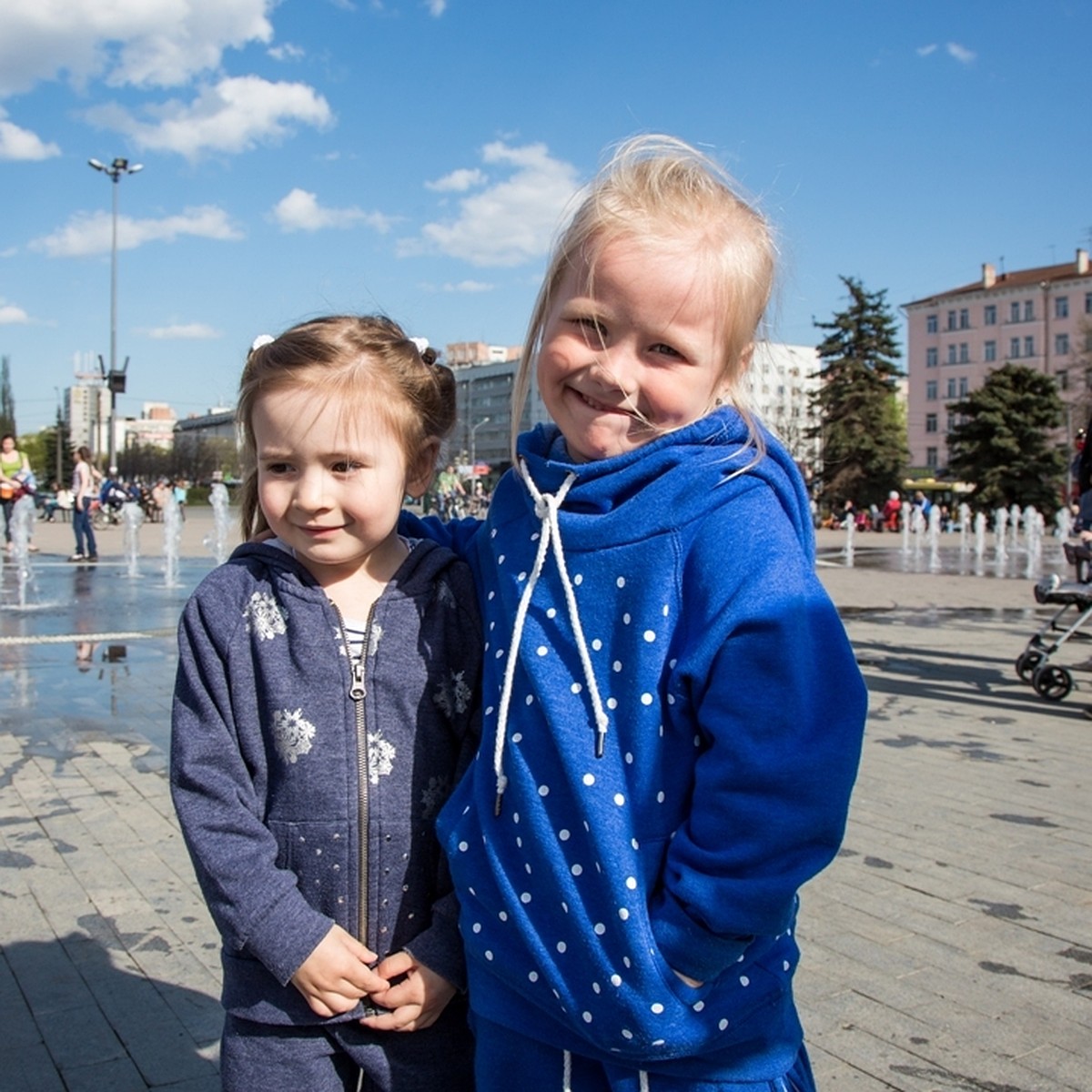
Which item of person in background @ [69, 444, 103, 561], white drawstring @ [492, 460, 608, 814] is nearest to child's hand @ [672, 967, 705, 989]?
white drawstring @ [492, 460, 608, 814]

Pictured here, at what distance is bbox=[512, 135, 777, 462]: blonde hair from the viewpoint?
142 cm

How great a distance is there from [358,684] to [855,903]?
8.88ft

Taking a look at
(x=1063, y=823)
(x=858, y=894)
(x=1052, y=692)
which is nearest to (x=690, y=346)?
(x=858, y=894)

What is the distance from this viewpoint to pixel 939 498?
63469 mm

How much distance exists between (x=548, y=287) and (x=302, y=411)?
40 centimetres

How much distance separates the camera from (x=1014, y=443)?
51781 millimetres

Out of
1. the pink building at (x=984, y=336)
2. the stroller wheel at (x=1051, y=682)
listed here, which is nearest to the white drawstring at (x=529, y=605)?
the stroller wheel at (x=1051, y=682)

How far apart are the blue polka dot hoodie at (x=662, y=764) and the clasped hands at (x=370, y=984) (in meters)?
0.11

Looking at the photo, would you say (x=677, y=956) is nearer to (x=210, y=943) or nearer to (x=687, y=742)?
(x=687, y=742)

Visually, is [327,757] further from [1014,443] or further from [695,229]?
[1014,443]

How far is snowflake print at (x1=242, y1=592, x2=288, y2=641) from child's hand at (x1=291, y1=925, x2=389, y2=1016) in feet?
1.38

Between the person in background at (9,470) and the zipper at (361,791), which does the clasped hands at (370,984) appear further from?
the person in background at (9,470)

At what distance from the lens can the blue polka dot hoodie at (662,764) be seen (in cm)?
125

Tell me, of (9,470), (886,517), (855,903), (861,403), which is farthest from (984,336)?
(855,903)
